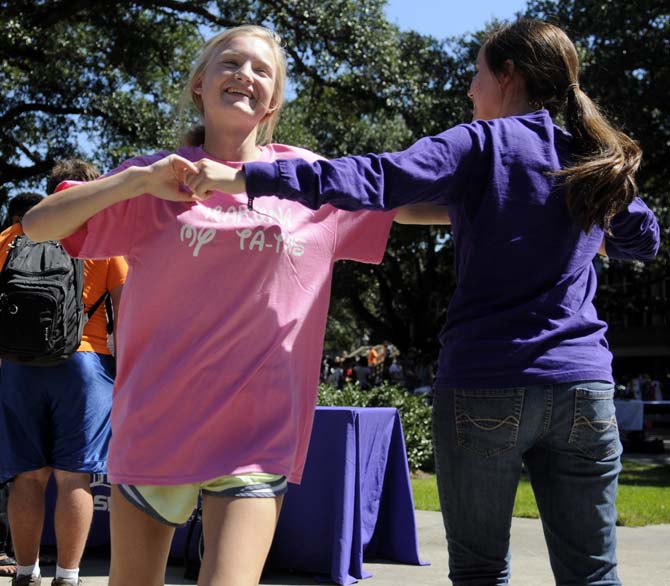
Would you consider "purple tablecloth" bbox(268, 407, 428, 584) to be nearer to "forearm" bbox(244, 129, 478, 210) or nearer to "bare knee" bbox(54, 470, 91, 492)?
"bare knee" bbox(54, 470, 91, 492)

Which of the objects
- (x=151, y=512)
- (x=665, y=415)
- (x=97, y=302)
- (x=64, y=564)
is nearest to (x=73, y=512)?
(x=64, y=564)

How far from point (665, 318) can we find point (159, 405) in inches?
1917

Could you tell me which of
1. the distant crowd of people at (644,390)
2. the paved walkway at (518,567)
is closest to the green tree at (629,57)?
the distant crowd of people at (644,390)

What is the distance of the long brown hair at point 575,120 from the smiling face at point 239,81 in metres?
0.59

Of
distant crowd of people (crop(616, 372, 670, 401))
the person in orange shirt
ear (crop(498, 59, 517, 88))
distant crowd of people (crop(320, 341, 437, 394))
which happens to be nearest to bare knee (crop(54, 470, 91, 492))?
the person in orange shirt

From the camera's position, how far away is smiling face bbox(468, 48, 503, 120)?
7.98ft

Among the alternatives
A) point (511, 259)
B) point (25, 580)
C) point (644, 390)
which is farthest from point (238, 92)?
point (644, 390)

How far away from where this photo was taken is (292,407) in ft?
7.45

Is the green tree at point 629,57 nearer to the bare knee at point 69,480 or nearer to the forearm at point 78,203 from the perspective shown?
the bare knee at point 69,480

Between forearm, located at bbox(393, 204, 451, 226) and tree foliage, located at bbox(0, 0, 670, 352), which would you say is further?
tree foliage, located at bbox(0, 0, 670, 352)

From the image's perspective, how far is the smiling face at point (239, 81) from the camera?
249 centimetres

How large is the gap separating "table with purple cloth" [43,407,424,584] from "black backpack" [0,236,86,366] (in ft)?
5.29

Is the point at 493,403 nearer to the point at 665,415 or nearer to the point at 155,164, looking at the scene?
the point at 155,164

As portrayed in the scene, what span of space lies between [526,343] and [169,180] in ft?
2.93
